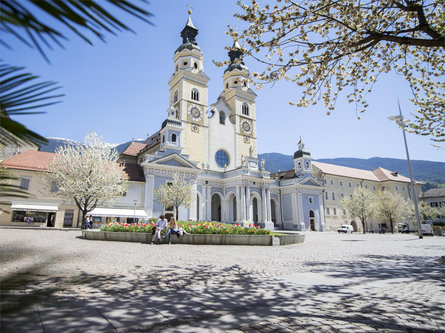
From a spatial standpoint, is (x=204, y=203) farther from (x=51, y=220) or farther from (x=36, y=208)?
(x=36, y=208)

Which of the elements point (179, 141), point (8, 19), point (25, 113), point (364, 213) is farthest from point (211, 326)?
point (364, 213)

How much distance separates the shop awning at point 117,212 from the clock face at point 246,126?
24.1m

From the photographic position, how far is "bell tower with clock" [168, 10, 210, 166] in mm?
41562

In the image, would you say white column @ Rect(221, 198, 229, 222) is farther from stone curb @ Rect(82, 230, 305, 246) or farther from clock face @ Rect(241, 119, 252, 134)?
stone curb @ Rect(82, 230, 305, 246)

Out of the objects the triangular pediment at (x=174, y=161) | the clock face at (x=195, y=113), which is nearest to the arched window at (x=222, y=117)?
the clock face at (x=195, y=113)

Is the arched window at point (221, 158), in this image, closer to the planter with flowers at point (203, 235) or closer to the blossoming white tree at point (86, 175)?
the blossoming white tree at point (86, 175)

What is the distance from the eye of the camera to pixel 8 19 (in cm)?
67

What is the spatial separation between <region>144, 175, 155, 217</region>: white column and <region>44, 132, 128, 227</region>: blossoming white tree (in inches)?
228

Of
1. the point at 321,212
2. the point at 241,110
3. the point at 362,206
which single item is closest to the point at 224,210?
the point at 321,212

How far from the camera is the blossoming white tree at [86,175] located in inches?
920

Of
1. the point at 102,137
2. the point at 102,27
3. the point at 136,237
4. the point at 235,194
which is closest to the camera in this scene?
the point at 102,27

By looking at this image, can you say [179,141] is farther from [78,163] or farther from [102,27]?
[102,27]

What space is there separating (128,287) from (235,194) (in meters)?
34.9

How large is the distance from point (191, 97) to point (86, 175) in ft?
75.9
